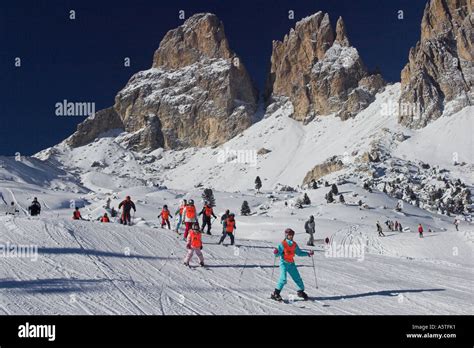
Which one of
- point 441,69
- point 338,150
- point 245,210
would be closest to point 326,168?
point 338,150

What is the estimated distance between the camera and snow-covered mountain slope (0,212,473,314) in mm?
9195

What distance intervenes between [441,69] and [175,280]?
184m

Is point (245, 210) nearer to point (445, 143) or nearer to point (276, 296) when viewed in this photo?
point (276, 296)

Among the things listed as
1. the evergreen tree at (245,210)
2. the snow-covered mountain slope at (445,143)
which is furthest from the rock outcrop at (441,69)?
the evergreen tree at (245,210)

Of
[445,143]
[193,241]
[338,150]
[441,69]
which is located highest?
[441,69]

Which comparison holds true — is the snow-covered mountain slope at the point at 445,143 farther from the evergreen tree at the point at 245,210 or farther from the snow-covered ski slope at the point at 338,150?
the evergreen tree at the point at 245,210

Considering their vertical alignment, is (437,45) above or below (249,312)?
above

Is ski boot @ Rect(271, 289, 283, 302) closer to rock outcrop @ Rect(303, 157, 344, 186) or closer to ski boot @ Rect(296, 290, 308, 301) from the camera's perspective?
ski boot @ Rect(296, 290, 308, 301)

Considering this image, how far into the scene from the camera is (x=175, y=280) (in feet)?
38.6

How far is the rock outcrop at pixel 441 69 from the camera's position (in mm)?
161000
